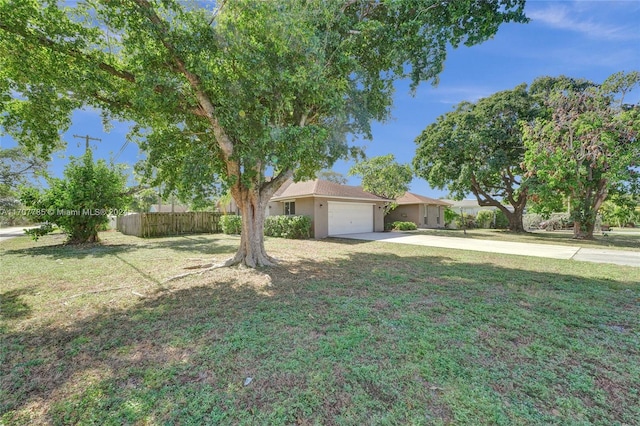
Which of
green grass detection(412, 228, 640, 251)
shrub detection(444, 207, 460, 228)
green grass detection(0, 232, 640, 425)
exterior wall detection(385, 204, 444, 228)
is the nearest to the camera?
green grass detection(0, 232, 640, 425)

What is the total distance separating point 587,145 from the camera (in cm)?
1248

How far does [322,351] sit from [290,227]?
12.1 meters

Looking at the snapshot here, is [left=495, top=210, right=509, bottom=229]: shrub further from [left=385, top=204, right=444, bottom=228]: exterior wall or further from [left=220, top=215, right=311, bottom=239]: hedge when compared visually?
[left=220, top=215, right=311, bottom=239]: hedge

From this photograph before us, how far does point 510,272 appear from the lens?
22.3 feet

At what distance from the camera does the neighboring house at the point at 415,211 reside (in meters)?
25.2

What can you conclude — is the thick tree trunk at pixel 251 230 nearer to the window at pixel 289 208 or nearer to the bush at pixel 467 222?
the window at pixel 289 208

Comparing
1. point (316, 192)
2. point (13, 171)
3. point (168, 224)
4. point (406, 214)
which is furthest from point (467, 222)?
point (13, 171)

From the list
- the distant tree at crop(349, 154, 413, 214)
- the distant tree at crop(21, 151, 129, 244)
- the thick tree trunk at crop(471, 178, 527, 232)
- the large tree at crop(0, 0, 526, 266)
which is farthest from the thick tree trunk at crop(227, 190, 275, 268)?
the thick tree trunk at crop(471, 178, 527, 232)

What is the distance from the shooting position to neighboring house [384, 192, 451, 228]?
2517 centimetres

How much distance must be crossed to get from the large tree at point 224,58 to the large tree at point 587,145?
10453 mm

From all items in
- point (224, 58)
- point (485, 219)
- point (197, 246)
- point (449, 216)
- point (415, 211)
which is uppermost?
point (224, 58)

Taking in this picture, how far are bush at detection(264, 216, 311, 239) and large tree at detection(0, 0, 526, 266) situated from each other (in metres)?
7.99

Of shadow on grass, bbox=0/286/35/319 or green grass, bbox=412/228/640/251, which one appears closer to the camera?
shadow on grass, bbox=0/286/35/319

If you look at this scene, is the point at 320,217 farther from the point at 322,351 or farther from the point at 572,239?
the point at 572,239
